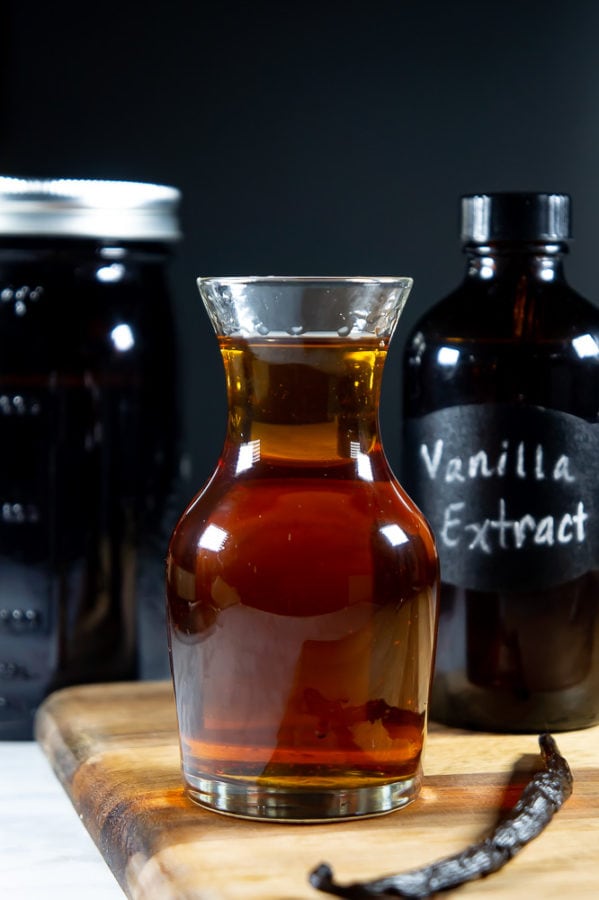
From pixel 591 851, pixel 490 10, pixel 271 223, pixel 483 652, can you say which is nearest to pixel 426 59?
pixel 490 10

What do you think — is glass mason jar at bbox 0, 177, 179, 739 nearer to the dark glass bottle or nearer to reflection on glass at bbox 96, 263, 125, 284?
reflection on glass at bbox 96, 263, 125, 284

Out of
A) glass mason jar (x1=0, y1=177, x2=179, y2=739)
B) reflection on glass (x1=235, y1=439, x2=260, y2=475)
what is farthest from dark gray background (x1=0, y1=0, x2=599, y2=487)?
reflection on glass (x1=235, y1=439, x2=260, y2=475)

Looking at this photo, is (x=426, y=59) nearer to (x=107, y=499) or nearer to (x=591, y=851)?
(x=107, y=499)

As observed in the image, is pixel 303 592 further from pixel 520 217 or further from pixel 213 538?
pixel 520 217

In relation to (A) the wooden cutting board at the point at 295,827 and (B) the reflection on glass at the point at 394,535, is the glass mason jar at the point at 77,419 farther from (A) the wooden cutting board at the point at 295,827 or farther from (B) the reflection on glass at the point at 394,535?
(B) the reflection on glass at the point at 394,535

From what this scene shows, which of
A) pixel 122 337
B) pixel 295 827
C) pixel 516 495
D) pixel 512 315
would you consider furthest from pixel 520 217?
pixel 295 827

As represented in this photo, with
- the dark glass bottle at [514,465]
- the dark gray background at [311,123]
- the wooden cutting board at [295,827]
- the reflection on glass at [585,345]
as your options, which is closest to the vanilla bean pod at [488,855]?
the wooden cutting board at [295,827]

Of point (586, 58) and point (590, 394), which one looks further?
point (586, 58)
